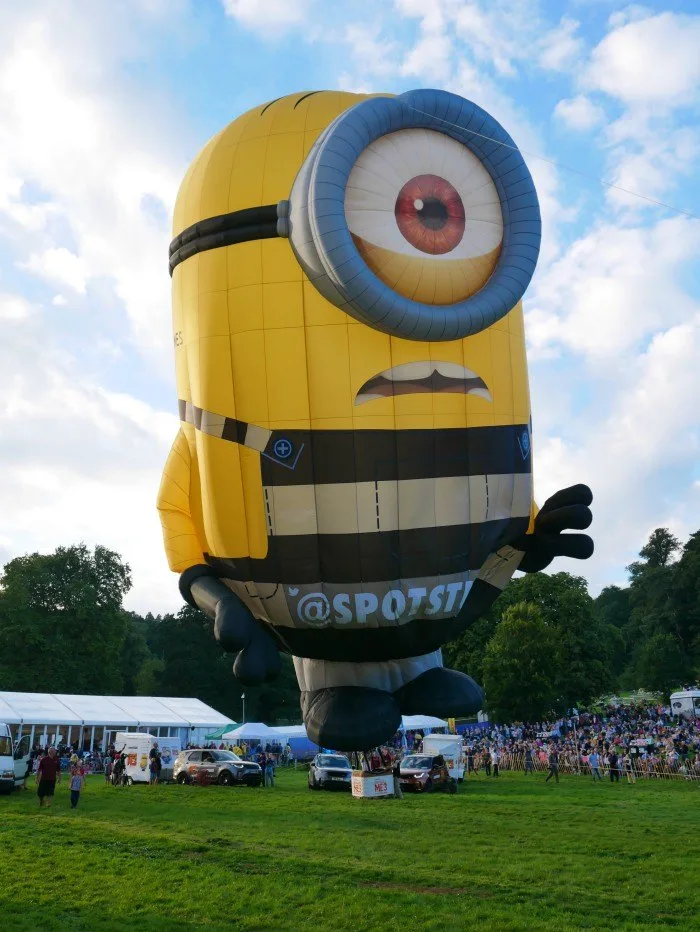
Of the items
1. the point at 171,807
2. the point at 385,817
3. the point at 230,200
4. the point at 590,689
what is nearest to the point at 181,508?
the point at 230,200

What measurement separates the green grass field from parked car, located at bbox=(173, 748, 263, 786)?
5.41m

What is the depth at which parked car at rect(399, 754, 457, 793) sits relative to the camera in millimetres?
20391

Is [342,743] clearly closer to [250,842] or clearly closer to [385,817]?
[250,842]

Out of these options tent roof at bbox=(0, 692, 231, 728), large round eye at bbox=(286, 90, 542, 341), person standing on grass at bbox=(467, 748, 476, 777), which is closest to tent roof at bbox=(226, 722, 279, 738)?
tent roof at bbox=(0, 692, 231, 728)

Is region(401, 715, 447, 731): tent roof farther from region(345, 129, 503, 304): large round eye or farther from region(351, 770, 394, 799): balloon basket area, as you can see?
region(345, 129, 503, 304): large round eye

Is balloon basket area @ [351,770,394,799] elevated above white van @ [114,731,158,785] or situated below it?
below

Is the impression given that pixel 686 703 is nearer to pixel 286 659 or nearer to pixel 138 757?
pixel 286 659

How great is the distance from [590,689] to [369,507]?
41.2 metres

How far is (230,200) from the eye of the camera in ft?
28.7

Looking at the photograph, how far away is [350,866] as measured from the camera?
10266mm

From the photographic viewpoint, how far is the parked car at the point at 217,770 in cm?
2238

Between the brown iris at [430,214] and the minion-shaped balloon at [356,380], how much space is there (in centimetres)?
1

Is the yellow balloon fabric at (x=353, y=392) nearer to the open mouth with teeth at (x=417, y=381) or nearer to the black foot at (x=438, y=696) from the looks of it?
the open mouth with teeth at (x=417, y=381)

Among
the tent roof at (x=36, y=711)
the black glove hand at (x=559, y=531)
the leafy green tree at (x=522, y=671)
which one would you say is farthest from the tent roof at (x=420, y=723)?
the black glove hand at (x=559, y=531)
